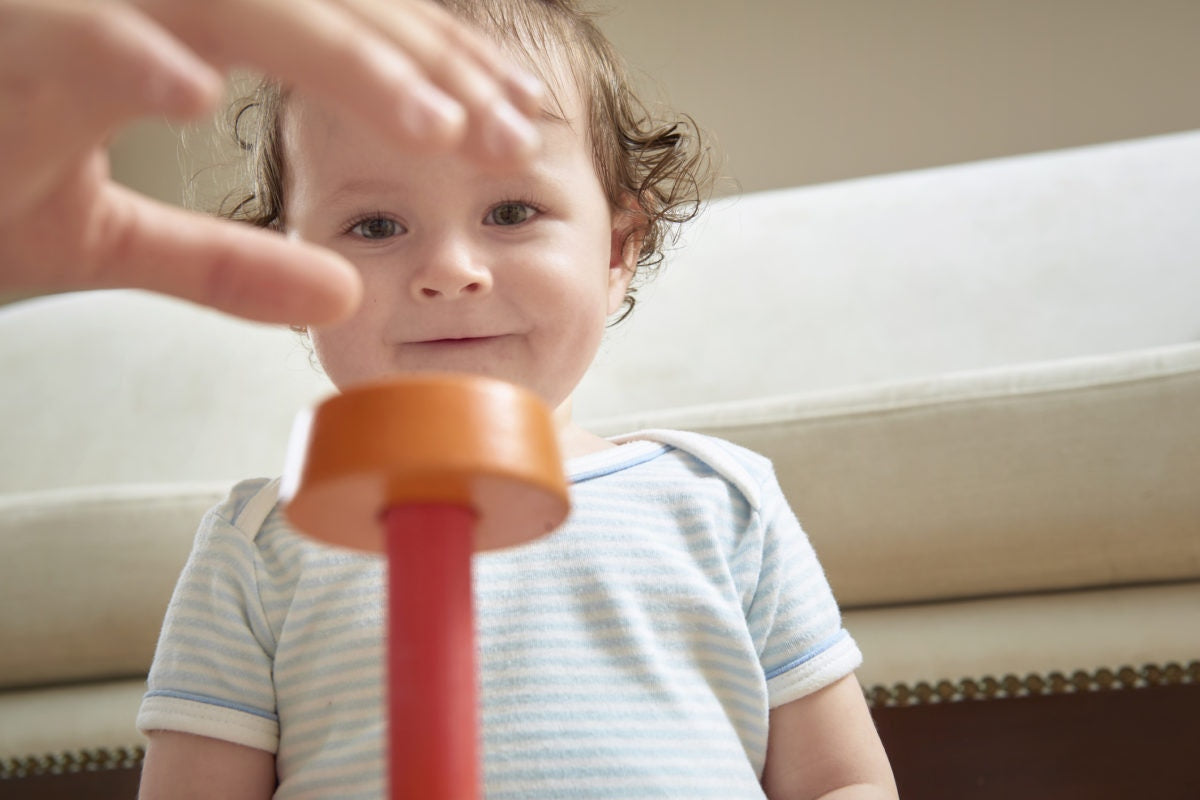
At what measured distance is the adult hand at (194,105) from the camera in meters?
0.35

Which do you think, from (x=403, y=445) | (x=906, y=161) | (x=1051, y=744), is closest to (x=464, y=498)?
(x=403, y=445)

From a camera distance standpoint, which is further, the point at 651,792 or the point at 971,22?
the point at 971,22

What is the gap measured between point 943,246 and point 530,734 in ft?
3.42

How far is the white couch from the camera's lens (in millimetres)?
1013

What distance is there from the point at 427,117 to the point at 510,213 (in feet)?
1.48

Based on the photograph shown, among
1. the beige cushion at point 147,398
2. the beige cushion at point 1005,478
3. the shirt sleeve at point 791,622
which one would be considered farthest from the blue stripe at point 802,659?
the beige cushion at point 147,398

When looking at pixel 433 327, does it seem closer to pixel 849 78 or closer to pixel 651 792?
pixel 651 792

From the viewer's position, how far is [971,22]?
8.12 feet

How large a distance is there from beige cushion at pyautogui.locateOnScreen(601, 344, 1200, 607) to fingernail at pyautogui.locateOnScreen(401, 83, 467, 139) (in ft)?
2.56

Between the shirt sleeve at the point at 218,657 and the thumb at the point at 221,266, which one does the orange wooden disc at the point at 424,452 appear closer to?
the thumb at the point at 221,266

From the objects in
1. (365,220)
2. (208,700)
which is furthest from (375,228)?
(208,700)

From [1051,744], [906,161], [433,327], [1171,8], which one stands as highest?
[1171,8]

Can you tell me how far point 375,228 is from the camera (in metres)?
0.78

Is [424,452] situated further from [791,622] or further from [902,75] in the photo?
[902,75]
